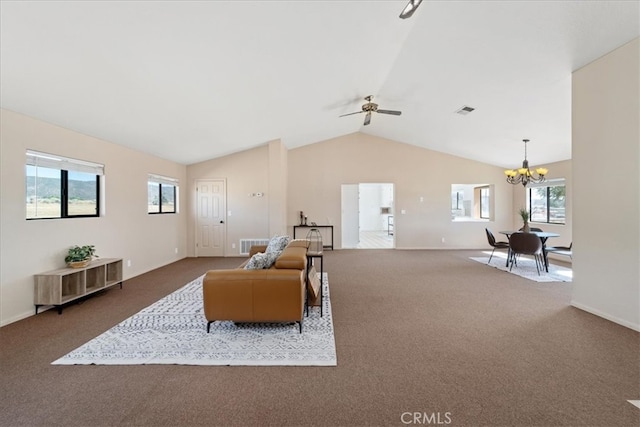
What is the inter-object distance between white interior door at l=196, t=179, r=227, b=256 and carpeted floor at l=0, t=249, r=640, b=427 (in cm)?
407

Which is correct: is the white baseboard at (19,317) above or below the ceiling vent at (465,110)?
below

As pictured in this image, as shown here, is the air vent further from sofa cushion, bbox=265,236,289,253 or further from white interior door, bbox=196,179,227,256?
sofa cushion, bbox=265,236,289,253

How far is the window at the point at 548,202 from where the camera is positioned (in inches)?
280

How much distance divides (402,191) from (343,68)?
520cm

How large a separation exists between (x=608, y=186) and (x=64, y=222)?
6794mm

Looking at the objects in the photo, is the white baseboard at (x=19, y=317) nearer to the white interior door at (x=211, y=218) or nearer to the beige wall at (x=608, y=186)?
the white interior door at (x=211, y=218)

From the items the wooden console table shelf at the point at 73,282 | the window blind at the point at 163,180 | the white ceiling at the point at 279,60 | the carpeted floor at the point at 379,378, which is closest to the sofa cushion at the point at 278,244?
the carpeted floor at the point at 379,378

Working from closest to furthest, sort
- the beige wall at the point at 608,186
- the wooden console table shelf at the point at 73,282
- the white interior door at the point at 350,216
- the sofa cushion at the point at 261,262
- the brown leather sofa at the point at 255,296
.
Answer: the brown leather sofa at the point at 255,296 < the beige wall at the point at 608,186 < the sofa cushion at the point at 261,262 < the wooden console table shelf at the point at 73,282 < the white interior door at the point at 350,216

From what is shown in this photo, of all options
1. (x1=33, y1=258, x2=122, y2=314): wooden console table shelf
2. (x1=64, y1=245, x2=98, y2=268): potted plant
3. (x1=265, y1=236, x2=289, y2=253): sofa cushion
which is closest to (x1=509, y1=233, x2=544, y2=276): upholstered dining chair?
(x1=265, y1=236, x2=289, y2=253): sofa cushion

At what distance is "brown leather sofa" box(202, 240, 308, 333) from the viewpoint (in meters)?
2.85

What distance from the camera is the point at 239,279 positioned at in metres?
2.87

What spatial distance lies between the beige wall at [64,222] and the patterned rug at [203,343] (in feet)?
4.62

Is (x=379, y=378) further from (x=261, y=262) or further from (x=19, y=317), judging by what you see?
(x=19, y=317)

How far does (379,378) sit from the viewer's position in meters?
2.18
